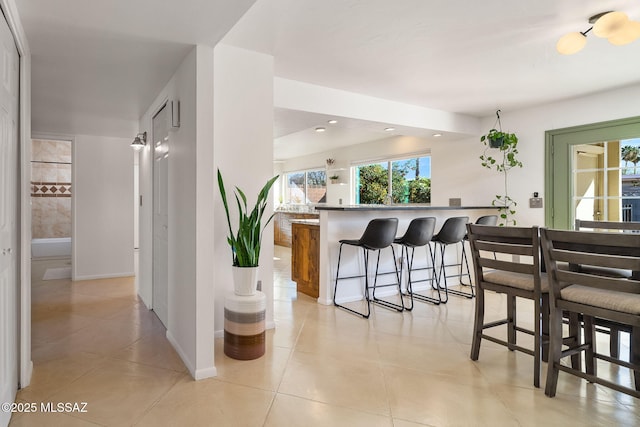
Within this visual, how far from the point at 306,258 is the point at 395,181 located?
3209 millimetres

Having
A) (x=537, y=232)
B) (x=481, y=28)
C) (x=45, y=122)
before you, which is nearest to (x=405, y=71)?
(x=481, y=28)

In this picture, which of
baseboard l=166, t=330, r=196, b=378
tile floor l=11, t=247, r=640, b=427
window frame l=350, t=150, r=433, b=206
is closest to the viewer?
tile floor l=11, t=247, r=640, b=427

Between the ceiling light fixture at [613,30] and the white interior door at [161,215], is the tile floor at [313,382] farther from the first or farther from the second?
the ceiling light fixture at [613,30]

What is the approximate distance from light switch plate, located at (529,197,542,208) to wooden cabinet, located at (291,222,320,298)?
106 inches

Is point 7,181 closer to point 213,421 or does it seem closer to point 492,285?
point 213,421

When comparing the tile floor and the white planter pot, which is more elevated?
the white planter pot

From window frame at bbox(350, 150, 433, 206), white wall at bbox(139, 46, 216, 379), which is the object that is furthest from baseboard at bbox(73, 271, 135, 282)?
window frame at bbox(350, 150, 433, 206)

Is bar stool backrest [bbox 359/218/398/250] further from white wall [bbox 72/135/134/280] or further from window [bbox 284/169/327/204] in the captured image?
window [bbox 284/169/327/204]

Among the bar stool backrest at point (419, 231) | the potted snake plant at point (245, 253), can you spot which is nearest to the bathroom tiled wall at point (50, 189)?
the potted snake plant at point (245, 253)

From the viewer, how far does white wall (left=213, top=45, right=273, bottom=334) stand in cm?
273

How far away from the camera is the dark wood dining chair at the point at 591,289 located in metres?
1.67

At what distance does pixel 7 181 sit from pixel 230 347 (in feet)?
5.08

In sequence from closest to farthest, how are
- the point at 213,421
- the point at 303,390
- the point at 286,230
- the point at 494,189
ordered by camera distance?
1. the point at 213,421
2. the point at 303,390
3. the point at 494,189
4. the point at 286,230

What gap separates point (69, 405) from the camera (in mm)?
1846
